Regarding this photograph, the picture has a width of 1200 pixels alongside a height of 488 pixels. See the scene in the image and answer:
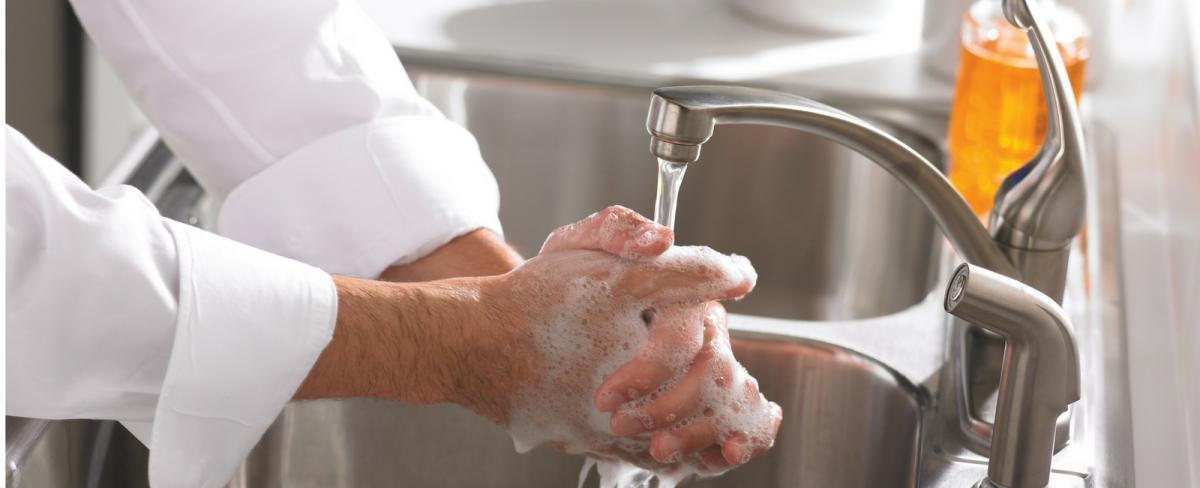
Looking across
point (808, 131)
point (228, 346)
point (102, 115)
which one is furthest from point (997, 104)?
point (102, 115)

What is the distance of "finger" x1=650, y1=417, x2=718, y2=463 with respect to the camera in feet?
2.30

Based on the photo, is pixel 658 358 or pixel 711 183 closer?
pixel 658 358

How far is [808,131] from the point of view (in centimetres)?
65

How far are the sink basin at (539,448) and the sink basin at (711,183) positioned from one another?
31 centimetres

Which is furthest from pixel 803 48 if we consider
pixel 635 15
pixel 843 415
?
pixel 843 415

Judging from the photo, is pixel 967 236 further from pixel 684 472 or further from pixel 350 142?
pixel 350 142

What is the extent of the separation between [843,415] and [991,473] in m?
0.18

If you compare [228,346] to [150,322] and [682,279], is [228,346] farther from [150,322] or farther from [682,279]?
[682,279]

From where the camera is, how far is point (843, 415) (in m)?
0.83

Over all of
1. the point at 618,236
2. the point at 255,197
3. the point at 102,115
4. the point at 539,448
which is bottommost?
the point at 102,115

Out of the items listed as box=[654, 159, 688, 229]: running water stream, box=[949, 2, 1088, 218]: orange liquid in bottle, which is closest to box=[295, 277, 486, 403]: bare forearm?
box=[654, 159, 688, 229]: running water stream

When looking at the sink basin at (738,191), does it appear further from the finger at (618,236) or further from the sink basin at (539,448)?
the finger at (618,236)

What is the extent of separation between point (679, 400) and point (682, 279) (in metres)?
0.06

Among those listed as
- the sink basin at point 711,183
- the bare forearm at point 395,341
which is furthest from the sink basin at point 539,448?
the sink basin at point 711,183
